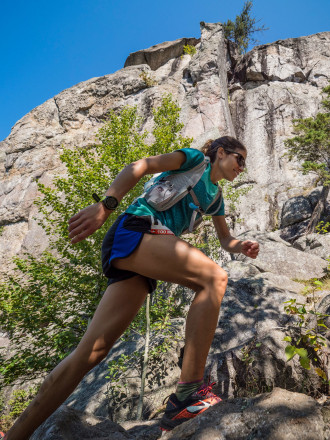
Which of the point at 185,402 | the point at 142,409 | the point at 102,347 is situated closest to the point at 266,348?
the point at 185,402

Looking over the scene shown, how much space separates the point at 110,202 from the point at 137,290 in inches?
23.7

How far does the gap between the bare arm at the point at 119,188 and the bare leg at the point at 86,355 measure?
467 millimetres

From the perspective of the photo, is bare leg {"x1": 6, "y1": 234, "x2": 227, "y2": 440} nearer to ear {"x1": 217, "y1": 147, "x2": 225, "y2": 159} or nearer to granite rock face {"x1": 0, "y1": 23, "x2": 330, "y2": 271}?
ear {"x1": 217, "y1": 147, "x2": 225, "y2": 159}

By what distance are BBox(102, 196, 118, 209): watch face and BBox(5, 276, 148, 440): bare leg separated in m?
0.50

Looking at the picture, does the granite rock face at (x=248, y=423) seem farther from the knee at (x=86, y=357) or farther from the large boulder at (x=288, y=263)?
the large boulder at (x=288, y=263)

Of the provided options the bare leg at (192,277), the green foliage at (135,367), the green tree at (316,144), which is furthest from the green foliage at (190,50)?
the bare leg at (192,277)

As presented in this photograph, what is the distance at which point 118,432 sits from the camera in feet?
→ 6.20

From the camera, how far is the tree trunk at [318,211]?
48.1 ft

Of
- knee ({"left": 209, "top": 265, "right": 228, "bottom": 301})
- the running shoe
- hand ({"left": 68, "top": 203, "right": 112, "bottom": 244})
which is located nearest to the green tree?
knee ({"left": 209, "top": 265, "right": 228, "bottom": 301})

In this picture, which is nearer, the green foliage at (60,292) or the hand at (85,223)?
the hand at (85,223)

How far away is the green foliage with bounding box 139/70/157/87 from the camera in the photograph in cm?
2451

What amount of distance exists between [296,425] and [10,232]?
2220 centimetres

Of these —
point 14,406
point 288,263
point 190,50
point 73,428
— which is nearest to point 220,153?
point 73,428

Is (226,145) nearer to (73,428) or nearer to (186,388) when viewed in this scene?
(186,388)
